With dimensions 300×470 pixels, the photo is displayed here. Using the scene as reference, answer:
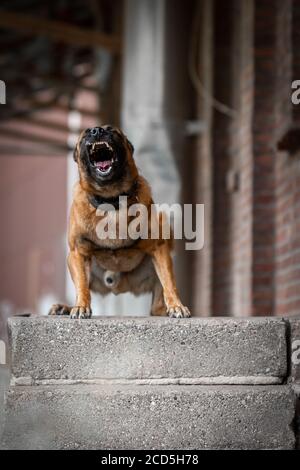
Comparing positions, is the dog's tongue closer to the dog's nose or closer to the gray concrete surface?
the dog's nose

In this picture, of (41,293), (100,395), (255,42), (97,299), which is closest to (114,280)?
(100,395)

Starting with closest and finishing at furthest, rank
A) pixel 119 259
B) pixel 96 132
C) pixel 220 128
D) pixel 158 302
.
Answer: pixel 96 132 < pixel 119 259 < pixel 158 302 < pixel 220 128

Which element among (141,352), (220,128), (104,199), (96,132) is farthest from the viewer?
(220,128)

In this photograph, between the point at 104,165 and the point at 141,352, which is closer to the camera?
the point at 141,352

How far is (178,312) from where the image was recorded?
361 cm

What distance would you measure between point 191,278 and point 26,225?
19.7m

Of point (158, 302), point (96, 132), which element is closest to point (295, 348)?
point (158, 302)

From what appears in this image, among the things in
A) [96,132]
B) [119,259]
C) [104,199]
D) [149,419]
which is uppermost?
[96,132]

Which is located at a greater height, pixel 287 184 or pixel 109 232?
pixel 287 184

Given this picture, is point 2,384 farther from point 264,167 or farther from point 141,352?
point 264,167

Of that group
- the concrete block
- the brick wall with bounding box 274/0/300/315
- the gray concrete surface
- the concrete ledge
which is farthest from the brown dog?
the brick wall with bounding box 274/0/300/315

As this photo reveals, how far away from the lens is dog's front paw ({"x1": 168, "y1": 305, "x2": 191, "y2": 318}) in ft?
11.8

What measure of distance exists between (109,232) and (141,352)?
583 millimetres

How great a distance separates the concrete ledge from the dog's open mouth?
0.66 metres
